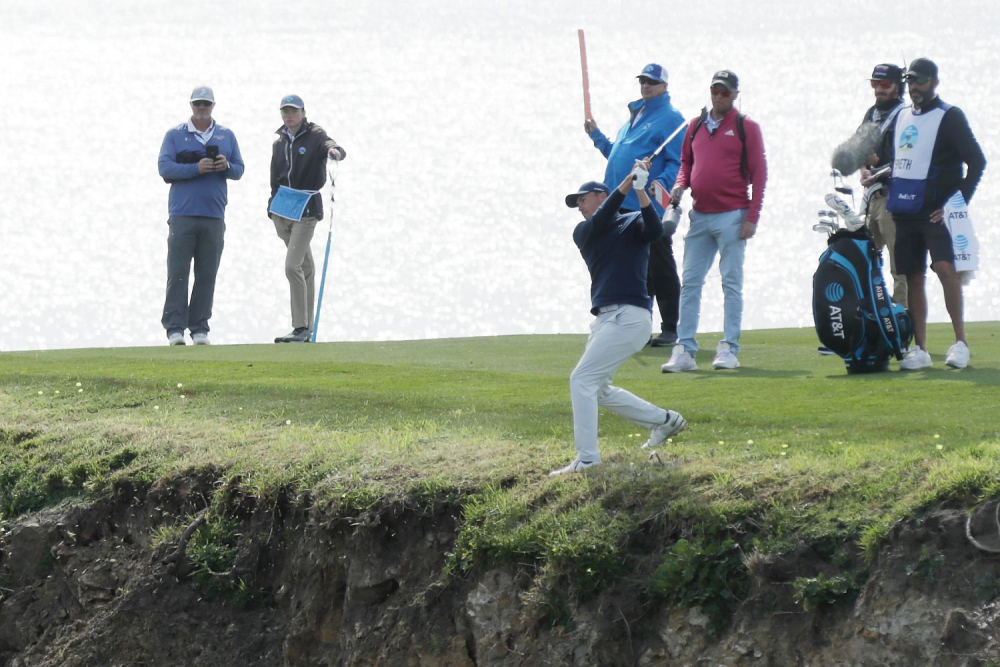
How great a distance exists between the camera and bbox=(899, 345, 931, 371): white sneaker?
37.2ft

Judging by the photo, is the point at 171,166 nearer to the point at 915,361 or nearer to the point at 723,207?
the point at 723,207

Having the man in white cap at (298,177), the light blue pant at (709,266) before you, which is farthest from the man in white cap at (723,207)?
the man in white cap at (298,177)

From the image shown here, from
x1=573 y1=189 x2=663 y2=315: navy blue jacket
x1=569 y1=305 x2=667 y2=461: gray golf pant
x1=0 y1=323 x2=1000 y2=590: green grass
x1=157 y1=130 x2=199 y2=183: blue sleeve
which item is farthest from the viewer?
x1=157 y1=130 x2=199 y2=183: blue sleeve

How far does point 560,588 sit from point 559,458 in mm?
1160

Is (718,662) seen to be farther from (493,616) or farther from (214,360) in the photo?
(214,360)

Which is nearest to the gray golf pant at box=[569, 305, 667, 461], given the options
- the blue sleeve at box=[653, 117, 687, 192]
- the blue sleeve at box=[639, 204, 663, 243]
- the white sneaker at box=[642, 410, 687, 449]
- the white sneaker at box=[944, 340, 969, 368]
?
the white sneaker at box=[642, 410, 687, 449]

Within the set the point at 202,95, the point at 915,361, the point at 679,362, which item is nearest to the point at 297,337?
the point at 202,95

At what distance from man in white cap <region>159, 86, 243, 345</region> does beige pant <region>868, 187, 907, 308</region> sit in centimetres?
755

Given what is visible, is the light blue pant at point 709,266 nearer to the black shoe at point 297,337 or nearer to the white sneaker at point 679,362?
the white sneaker at point 679,362

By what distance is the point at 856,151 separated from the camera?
1213 cm

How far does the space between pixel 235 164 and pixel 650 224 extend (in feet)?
31.3

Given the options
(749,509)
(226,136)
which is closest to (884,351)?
(749,509)

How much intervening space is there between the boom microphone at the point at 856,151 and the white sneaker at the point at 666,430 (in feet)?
14.0

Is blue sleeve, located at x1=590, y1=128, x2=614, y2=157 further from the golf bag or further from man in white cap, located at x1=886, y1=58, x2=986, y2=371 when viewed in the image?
man in white cap, located at x1=886, y1=58, x2=986, y2=371
